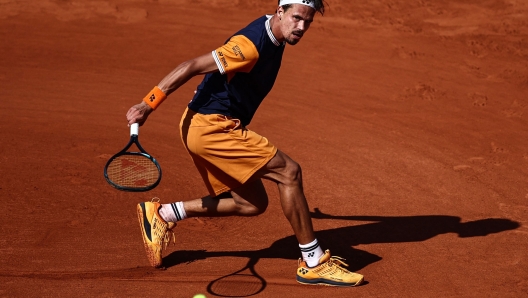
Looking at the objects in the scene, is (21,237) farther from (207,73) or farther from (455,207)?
(455,207)

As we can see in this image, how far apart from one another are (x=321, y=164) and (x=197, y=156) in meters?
2.51

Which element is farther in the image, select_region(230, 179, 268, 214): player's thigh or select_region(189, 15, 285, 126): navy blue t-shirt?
select_region(230, 179, 268, 214): player's thigh

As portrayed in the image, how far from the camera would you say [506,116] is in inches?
367

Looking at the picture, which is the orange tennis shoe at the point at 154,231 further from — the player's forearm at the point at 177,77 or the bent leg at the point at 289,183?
the player's forearm at the point at 177,77

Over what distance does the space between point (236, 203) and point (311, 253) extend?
73 cm

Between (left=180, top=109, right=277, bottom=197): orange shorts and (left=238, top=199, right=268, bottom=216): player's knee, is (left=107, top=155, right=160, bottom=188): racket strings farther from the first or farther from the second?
(left=238, top=199, right=268, bottom=216): player's knee

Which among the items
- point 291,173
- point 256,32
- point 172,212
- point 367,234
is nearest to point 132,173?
point 172,212

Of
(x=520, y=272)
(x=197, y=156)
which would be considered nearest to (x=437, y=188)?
(x=520, y=272)

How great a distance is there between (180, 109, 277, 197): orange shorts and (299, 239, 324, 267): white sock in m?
0.72

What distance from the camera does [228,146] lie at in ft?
18.4

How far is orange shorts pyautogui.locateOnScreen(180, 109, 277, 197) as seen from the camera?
5.59 m

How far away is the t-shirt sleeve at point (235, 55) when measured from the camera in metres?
5.32

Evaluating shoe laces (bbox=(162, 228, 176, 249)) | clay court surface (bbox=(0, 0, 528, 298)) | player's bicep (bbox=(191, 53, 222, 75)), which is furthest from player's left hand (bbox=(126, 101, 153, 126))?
clay court surface (bbox=(0, 0, 528, 298))

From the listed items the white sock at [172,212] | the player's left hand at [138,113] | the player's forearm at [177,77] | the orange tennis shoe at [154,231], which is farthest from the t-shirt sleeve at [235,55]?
the orange tennis shoe at [154,231]
